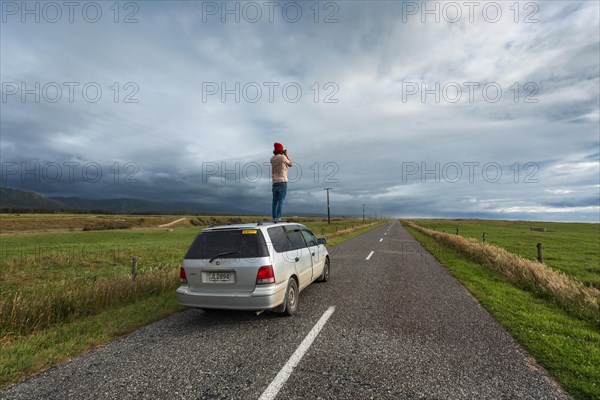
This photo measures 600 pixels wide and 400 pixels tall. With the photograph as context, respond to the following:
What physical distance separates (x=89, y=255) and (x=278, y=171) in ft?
59.9

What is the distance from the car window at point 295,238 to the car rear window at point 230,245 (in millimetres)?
1252

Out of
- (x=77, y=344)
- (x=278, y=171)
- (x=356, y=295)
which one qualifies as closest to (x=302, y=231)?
(x=356, y=295)

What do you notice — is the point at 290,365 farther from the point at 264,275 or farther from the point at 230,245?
the point at 230,245

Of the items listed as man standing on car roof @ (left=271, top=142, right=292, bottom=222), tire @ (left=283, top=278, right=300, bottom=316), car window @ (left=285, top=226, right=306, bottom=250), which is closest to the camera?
tire @ (left=283, top=278, right=300, bottom=316)

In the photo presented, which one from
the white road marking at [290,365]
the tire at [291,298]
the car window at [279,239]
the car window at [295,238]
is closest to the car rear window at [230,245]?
the car window at [279,239]

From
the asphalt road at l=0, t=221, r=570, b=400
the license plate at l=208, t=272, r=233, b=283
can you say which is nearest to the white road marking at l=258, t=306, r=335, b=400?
the asphalt road at l=0, t=221, r=570, b=400

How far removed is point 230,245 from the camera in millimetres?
5477

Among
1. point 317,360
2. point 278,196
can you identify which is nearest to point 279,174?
point 278,196

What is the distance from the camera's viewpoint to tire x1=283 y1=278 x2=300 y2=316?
5770 millimetres

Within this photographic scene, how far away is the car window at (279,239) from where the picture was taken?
5.78 meters

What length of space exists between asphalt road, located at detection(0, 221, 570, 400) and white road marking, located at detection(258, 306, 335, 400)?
0.12ft

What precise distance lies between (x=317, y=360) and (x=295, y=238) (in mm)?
3343

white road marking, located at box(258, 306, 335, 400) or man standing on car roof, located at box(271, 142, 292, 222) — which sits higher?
man standing on car roof, located at box(271, 142, 292, 222)

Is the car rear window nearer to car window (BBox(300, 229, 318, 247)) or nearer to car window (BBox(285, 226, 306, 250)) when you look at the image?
car window (BBox(285, 226, 306, 250))
